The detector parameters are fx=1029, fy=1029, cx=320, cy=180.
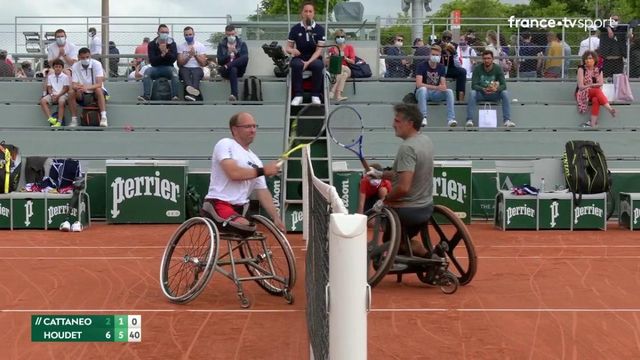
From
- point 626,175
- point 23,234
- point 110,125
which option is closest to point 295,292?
point 23,234

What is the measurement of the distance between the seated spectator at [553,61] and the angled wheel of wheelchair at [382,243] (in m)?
14.4

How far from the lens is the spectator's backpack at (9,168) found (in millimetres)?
16000

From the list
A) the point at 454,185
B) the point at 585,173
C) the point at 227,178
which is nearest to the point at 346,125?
the point at 227,178

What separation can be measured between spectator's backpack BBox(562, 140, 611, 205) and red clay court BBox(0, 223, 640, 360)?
8.67 ft

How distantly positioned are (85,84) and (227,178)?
1108 centimetres

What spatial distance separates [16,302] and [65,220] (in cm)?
645

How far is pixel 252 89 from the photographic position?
20.1 metres

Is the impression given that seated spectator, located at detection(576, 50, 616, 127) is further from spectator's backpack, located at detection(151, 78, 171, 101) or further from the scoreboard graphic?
the scoreboard graphic

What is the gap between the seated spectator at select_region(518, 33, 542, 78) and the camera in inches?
942

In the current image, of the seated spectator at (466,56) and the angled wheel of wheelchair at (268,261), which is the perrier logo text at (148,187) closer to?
the angled wheel of wheelchair at (268,261)

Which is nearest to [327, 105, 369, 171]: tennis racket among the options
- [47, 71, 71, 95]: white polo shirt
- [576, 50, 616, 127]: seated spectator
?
[576, 50, 616, 127]: seated spectator

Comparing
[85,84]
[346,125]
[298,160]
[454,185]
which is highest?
[85,84]

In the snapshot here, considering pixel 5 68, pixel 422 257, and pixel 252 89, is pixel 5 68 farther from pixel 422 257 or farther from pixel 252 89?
pixel 422 257

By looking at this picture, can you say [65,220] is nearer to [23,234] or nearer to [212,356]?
[23,234]
